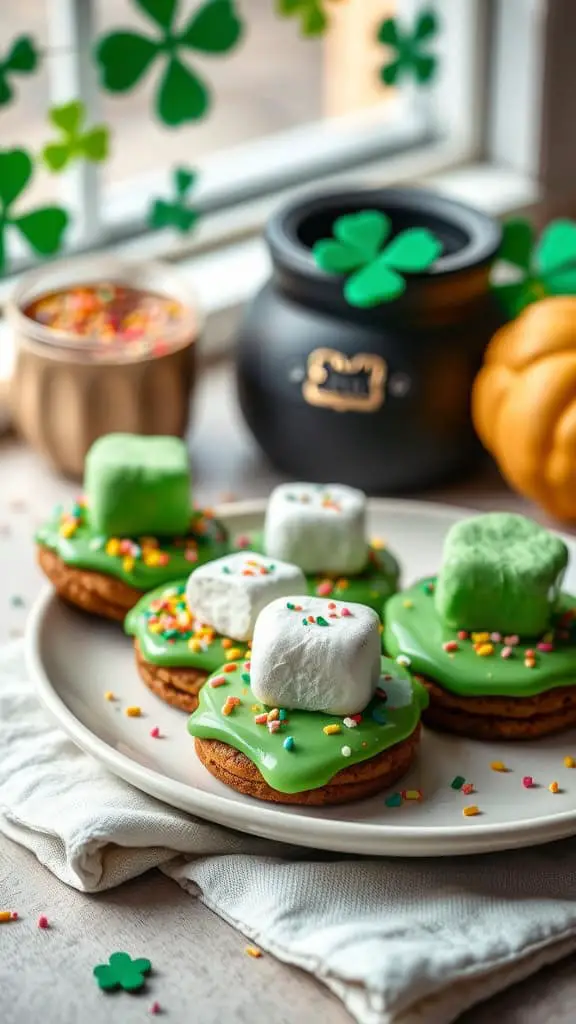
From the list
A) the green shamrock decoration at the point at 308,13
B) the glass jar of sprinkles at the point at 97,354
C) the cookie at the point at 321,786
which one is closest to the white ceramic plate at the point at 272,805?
the cookie at the point at 321,786

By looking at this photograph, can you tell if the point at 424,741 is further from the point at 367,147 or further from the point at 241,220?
the point at 367,147

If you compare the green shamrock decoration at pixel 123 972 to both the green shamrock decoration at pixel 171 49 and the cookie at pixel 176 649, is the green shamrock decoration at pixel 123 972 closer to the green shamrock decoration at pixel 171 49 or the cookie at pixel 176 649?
the cookie at pixel 176 649

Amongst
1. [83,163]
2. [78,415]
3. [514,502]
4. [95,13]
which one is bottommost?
[514,502]

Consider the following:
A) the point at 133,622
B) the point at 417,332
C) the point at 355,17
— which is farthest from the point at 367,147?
the point at 133,622

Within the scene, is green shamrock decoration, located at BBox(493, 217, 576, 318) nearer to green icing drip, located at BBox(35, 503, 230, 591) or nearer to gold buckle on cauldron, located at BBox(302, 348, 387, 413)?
gold buckle on cauldron, located at BBox(302, 348, 387, 413)

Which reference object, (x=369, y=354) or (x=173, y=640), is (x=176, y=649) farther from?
(x=369, y=354)

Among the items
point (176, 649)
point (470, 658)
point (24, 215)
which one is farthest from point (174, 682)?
point (24, 215)
